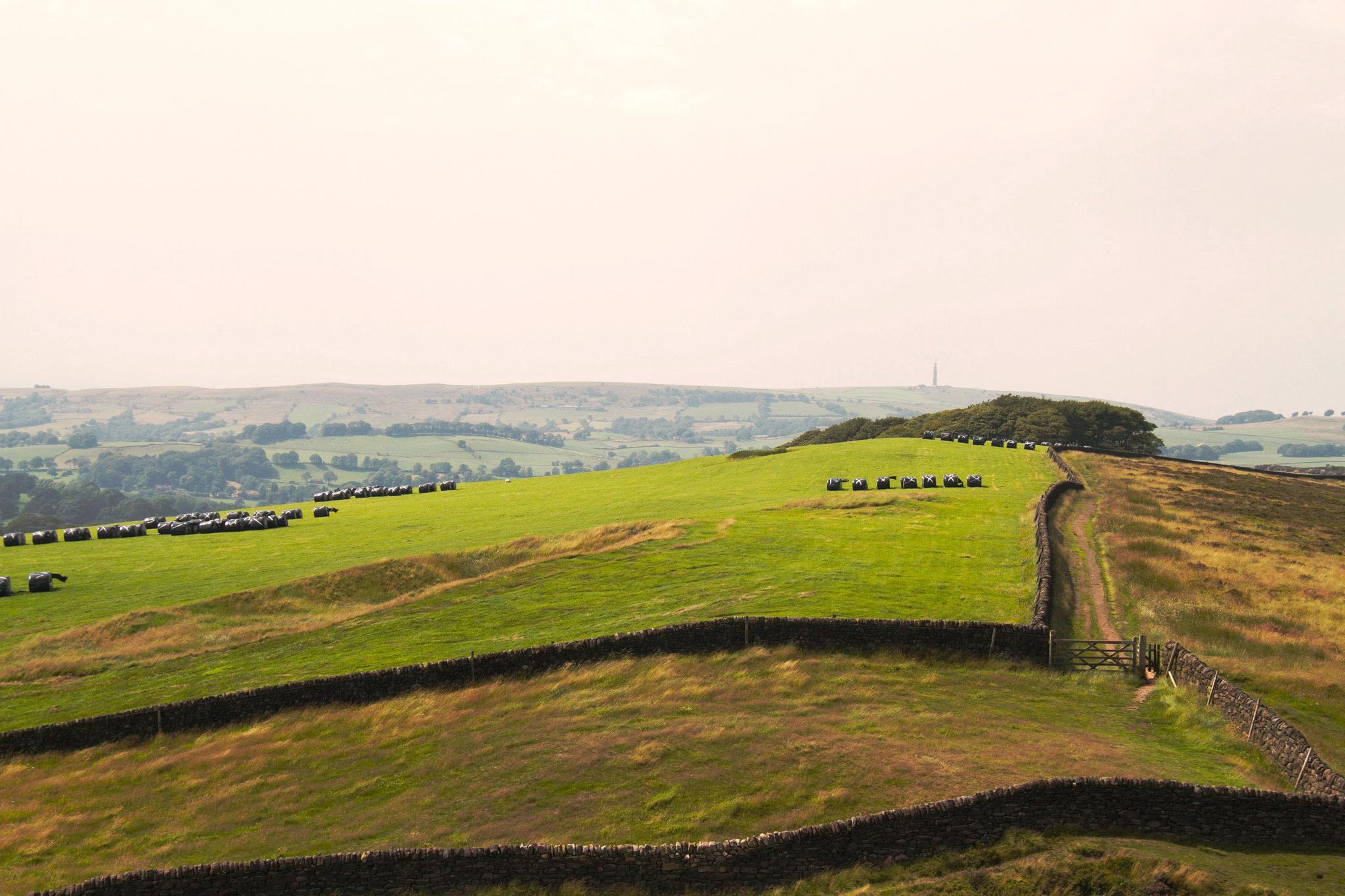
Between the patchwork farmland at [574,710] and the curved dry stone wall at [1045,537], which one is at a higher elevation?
the curved dry stone wall at [1045,537]

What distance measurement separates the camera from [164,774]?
2869cm

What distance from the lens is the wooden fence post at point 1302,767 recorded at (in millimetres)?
22970

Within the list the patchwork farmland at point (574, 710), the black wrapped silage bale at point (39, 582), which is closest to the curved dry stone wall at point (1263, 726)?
the patchwork farmland at point (574, 710)

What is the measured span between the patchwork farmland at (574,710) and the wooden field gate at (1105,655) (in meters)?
0.96

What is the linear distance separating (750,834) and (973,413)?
133523mm

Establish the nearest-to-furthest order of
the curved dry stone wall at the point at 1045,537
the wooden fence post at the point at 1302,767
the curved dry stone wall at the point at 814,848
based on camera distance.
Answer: the curved dry stone wall at the point at 814,848 < the wooden fence post at the point at 1302,767 < the curved dry stone wall at the point at 1045,537

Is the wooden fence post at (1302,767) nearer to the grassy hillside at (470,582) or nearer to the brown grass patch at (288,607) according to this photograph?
the grassy hillside at (470,582)

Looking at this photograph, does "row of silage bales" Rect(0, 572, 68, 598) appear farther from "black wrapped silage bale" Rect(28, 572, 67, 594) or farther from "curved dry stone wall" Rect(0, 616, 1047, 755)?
"curved dry stone wall" Rect(0, 616, 1047, 755)

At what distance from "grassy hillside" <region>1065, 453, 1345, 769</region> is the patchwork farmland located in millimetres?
2308

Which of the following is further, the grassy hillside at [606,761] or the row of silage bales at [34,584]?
the row of silage bales at [34,584]

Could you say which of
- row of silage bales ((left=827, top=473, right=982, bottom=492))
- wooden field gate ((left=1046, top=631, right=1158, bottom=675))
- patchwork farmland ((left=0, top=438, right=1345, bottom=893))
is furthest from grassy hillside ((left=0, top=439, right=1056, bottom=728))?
wooden field gate ((left=1046, top=631, right=1158, bottom=675))

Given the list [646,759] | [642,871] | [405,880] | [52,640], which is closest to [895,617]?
[646,759]

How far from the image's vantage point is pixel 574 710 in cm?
3056

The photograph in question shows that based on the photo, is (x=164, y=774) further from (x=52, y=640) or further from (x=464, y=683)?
(x=52, y=640)
